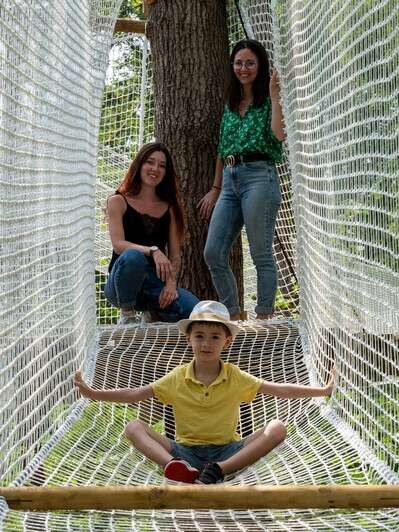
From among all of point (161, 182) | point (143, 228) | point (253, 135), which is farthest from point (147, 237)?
point (253, 135)

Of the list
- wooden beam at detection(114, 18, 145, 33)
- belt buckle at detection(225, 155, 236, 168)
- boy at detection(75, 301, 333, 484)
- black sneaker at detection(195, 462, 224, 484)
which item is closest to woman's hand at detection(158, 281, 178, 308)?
belt buckle at detection(225, 155, 236, 168)

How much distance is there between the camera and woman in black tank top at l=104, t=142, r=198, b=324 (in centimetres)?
352

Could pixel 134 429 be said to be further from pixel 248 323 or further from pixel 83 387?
pixel 248 323

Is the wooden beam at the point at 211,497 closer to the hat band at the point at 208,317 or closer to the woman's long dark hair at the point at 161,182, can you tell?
the hat band at the point at 208,317

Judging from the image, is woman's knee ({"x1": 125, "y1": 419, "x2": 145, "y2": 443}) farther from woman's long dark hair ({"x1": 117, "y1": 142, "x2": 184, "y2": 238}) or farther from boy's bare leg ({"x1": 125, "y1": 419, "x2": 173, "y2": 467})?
woman's long dark hair ({"x1": 117, "y1": 142, "x2": 184, "y2": 238})

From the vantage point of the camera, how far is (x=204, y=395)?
253 centimetres

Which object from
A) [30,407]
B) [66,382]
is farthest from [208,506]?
[66,382]

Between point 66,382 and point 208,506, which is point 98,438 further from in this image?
point 208,506

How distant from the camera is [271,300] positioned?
3576 millimetres

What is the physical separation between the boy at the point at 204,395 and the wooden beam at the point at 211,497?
61 cm

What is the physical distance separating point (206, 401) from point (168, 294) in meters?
1.04

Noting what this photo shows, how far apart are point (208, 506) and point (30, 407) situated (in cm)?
71

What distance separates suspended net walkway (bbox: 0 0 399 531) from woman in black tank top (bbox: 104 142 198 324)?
0.10 m

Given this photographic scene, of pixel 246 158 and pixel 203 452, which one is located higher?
pixel 246 158
